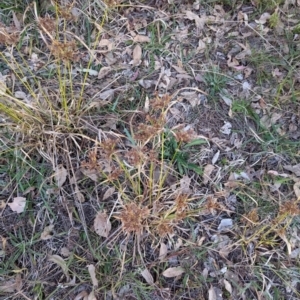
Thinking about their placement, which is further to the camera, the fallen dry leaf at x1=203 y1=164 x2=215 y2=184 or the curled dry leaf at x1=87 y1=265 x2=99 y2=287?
the fallen dry leaf at x1=203 y1=164 x2=215 y2=184

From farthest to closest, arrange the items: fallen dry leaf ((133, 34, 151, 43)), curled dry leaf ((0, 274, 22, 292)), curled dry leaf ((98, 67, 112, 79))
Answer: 1. fallen dry leaf ((133, 34, 151, 43))
2. curled dry leaf ((98, 67, 112, 79))
3. curled dry leaf ((0, 274, 22, 292))

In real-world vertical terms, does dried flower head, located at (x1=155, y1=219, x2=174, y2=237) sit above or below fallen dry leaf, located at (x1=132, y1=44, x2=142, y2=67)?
below

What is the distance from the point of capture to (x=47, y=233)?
5.80ft

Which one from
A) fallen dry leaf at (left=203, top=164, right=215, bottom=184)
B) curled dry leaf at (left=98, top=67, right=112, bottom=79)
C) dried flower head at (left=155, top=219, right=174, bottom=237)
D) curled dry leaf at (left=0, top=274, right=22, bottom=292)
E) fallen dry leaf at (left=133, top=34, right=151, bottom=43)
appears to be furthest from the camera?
fallen dry leaf at (left=133, top=34, right=151, bottom=43)

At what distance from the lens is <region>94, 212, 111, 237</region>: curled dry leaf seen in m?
1.76

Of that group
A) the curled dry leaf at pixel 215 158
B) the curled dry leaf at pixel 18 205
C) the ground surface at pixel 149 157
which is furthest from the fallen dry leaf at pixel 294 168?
the curled dry leaf at pixel 18 205

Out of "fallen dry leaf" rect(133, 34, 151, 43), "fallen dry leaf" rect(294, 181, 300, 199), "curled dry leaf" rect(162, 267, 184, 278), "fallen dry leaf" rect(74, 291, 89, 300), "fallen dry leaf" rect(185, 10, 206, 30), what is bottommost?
"fallen dry leaf" rect(74, 291, 89, 300)

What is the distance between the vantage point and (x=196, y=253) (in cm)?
177

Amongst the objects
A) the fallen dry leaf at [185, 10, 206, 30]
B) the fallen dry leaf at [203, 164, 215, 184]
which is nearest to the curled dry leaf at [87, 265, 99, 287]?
the fallen dry leaf at [203, 164, 215, 184]

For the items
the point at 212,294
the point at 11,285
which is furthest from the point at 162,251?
the point at 11,285

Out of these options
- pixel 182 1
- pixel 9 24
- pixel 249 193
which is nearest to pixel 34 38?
pixel 9 24

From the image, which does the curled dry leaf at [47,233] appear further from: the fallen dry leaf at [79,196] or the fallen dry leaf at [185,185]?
the fallen dry leaf at [185,185]

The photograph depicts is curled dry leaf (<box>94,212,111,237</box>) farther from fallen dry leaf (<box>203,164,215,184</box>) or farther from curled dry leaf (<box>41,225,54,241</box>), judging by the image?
fallen dry leaf (<box>203,164,215,184</box>)

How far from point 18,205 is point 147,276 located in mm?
582
